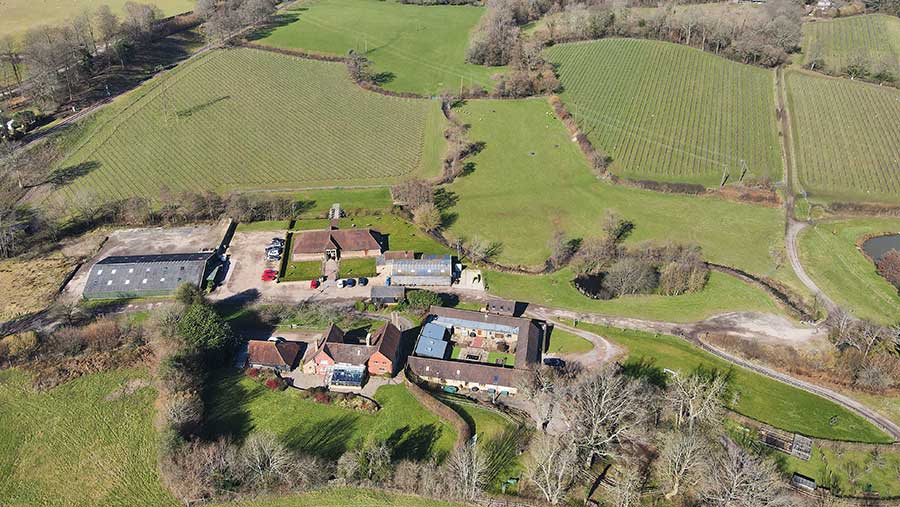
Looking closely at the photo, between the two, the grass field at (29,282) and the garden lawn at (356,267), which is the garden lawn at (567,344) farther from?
the grass field at (29,282)

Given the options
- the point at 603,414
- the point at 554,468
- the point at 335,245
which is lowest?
the point at 554,468

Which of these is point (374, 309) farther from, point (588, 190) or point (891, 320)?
point (891, 320)

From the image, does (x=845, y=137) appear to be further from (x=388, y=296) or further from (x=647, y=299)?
(x=388, y=296)

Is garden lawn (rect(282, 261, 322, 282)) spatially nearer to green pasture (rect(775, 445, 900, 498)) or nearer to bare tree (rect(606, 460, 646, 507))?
bare tree (rect(606, 460, 646, 507))

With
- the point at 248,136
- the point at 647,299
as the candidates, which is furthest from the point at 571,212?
the point at 248,136

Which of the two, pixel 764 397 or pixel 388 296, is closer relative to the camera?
pixel 764 397

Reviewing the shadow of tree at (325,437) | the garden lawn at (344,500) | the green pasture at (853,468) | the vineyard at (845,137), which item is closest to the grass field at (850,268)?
the vineyard at (845,137)

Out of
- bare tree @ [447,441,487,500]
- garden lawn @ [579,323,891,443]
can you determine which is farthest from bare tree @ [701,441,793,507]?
bare tree @ [447,441,487,500]
